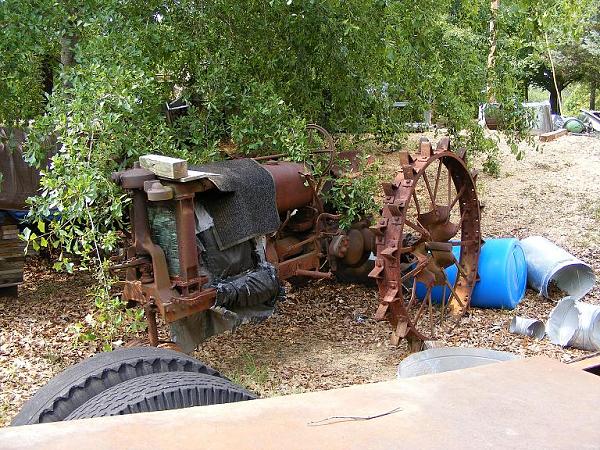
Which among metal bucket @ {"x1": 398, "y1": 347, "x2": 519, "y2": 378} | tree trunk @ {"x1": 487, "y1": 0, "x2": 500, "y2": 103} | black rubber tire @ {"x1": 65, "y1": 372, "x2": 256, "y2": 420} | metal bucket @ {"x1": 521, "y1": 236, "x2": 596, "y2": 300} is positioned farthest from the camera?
tree trunk @ {"x1": 487, "y1": 0, "x2": 500, "y2": 103}

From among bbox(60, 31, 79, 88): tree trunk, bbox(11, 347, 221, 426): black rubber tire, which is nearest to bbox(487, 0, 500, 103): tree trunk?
bbox(60, 31, 79, 88): tree trunk

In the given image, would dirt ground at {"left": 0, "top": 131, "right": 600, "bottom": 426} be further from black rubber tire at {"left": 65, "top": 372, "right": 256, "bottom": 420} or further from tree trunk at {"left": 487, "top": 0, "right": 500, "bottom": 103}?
black rubber tire at {"left": 65, "top": 372, "right": 256, "bottom": 420}

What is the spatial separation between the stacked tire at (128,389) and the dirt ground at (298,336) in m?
2.37

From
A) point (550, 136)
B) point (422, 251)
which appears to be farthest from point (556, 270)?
point (550, 136)

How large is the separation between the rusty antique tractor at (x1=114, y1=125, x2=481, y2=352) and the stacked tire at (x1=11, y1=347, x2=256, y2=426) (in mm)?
1906

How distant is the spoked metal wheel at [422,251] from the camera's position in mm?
5234

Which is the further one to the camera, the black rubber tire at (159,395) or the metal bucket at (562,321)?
the metal bucket at (562,321)

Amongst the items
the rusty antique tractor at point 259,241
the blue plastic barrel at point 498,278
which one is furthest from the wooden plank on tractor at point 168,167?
the blue plastic barrel at point 498,278

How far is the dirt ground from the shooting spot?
17.1ft

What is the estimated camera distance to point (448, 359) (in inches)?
127

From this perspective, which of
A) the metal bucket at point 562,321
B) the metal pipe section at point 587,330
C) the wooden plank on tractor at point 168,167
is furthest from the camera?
the metal bucket at point 562,321

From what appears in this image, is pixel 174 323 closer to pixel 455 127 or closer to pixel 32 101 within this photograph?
pixel 32 101

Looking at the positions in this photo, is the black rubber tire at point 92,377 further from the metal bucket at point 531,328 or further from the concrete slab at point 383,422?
the metal bucket at point 531,328

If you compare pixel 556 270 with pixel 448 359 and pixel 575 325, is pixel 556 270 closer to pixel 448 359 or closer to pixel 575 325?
pixel 575 325
